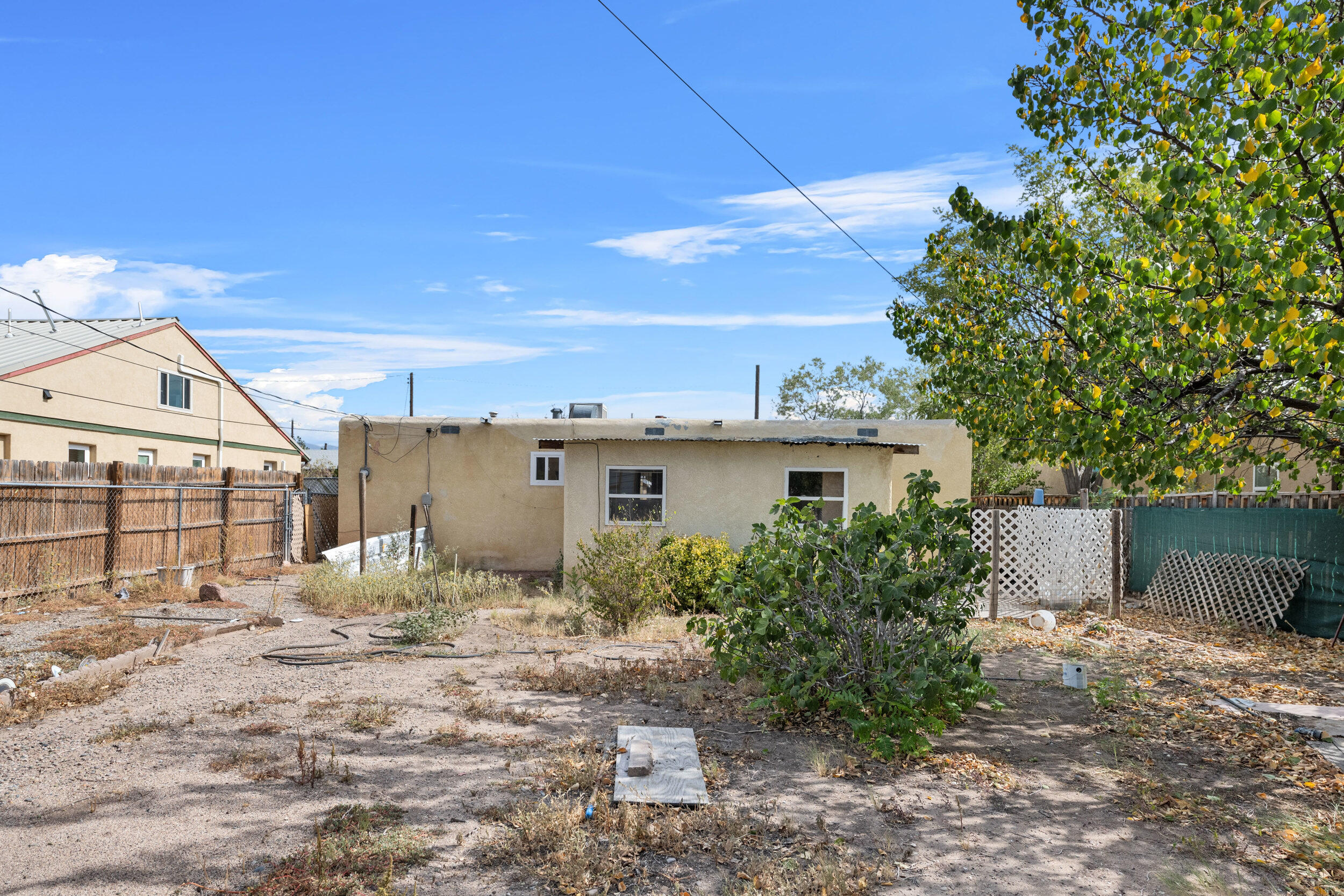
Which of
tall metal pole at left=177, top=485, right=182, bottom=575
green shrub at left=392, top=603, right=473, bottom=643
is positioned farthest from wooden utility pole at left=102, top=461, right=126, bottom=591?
green shrub at left=392, top=603, right=473, bottom=643

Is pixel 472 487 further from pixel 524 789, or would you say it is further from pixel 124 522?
pixel 524 789

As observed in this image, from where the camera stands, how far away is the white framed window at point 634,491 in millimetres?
14062

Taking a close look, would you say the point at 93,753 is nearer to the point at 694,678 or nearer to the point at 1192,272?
the point at 694,678

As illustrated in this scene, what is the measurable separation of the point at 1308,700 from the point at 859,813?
513cm

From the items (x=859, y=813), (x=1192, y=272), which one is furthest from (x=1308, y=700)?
(x=859, y=813)

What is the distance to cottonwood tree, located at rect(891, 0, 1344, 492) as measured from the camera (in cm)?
446

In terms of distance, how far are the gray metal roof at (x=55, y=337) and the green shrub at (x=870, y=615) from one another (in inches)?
734

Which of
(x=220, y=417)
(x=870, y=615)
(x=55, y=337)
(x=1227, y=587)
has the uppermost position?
(x=55, y=337)

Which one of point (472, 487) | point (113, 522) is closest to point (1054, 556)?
point (472, 487)

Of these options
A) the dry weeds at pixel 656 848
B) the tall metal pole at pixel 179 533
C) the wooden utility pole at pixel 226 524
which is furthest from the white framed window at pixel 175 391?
the dry weeds at pixel 656 848

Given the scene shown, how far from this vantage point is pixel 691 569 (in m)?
12.0

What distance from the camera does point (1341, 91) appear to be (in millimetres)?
4062

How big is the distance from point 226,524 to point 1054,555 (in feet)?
48.0

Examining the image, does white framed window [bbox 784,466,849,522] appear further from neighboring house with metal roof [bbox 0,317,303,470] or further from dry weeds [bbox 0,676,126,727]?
neighboring house with metal roof [bbox 0,317,303,470]
